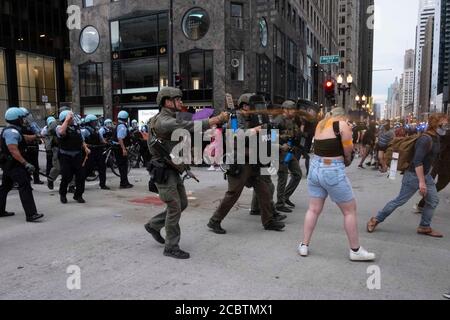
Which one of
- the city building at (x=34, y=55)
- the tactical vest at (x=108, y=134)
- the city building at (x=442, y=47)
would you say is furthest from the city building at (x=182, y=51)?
the city building at (x=442, y=47)

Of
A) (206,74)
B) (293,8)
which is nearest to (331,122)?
(206,74)

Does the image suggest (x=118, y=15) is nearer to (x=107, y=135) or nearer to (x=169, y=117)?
(x=107, y=135)

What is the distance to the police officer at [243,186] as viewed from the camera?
19.2 ft

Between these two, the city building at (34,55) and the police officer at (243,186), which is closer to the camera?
the police officer at (243,186)

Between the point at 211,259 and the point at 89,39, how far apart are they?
3448cm

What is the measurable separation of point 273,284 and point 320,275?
1.87 ft

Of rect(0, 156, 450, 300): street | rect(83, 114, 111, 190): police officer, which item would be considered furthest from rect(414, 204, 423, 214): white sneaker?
rect(83, 114, 111, 190): police officer

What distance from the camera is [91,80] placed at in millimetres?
35062

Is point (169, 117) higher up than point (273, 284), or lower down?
higher up

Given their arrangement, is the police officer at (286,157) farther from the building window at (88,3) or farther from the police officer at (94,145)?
the building window at (88,3)

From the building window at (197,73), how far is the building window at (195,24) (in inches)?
48.0

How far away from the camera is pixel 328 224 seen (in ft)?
20.8

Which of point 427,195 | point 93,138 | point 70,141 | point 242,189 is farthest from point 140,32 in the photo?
point 427,195

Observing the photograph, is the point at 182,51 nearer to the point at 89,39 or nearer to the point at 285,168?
the point at 89,39
